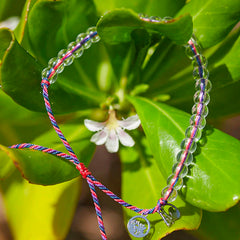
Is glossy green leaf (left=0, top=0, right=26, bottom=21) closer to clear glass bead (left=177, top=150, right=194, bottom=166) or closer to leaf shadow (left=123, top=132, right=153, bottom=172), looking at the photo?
leaf shadow (left=123, top=132, right=153, bottom=172)

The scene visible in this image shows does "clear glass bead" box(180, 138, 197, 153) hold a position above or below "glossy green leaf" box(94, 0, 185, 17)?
below

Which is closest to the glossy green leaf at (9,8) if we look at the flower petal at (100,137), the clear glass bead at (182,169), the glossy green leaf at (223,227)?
the flower petal at (100,137)

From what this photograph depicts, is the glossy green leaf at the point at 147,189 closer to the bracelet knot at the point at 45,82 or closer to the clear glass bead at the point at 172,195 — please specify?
the clear glass bead at the point at 172,195

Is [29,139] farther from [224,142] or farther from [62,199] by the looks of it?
[224,142]

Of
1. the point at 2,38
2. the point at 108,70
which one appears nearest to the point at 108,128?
the point at 108,70

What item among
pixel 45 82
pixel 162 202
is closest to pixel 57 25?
pixel 45 82

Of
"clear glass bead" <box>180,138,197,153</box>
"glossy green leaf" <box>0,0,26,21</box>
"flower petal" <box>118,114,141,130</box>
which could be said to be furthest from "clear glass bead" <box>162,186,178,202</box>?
"glossy green leaf" <box>0,0,26,21</box>

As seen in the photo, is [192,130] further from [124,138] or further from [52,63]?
[52,63]
